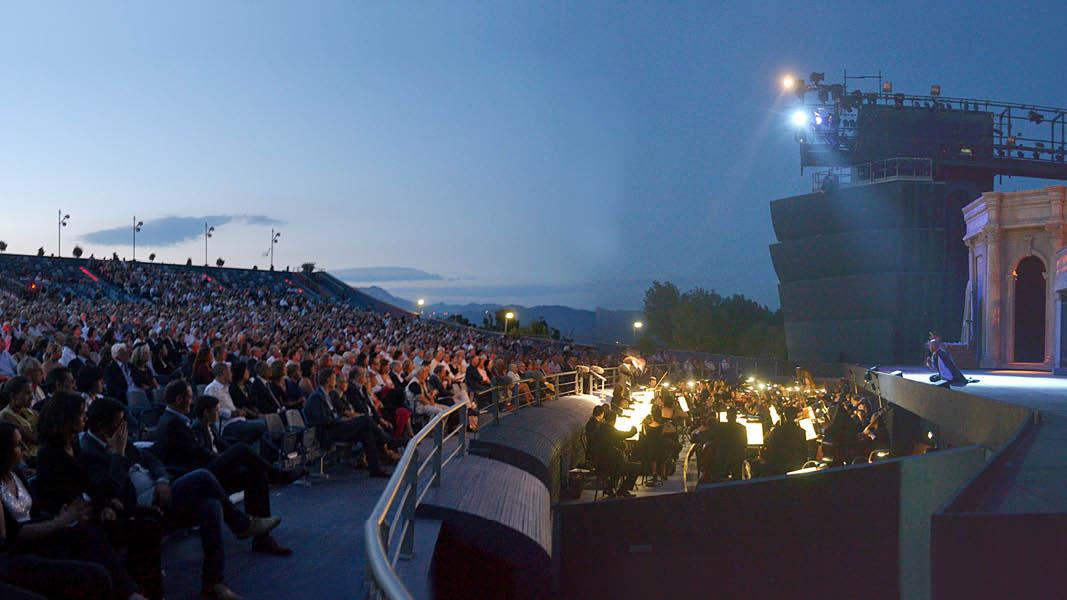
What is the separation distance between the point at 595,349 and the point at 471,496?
36.5 meters

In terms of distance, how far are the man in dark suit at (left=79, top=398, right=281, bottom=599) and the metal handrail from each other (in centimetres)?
112

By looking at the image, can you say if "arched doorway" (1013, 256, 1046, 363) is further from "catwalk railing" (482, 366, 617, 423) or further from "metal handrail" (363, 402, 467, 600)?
"metal handrail" (363, 402, 467, 600)

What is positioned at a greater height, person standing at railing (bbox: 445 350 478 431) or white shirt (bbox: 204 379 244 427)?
white shirt (bbox: 204 379 244 427)

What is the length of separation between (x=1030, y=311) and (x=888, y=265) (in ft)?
67.7

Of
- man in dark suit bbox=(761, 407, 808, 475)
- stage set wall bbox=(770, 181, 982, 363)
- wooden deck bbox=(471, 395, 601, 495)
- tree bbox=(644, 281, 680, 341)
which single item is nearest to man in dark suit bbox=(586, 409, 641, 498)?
wooden deck bbox=(471, 395, 601, 495)

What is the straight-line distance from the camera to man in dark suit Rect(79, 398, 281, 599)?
5.89 m

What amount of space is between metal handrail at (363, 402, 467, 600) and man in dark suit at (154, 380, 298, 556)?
1023 millimetres

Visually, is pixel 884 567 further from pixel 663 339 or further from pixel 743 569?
pixel 663 339

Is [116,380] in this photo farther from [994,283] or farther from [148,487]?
[994,283]

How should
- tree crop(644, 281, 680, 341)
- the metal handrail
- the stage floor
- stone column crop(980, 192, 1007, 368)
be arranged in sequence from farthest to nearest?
tree crop(644, 281, 680, 341)
stone column crop(980, 192, 1007, 368)
the stage floor
the metal handrail

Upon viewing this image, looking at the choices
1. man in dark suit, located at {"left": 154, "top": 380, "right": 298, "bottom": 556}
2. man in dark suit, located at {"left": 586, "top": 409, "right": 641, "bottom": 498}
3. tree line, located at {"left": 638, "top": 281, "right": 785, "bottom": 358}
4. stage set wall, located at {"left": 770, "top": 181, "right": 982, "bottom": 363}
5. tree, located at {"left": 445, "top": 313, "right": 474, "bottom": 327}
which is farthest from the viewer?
tree line, located at {"left": 638, "top": 281, "right": 785, "bottom": 358}

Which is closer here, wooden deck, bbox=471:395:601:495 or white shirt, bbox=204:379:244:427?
white shirt, bbox=204:379:244:427

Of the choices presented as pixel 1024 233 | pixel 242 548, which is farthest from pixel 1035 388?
pixel 242 548

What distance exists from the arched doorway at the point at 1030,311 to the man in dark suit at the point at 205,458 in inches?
1287
